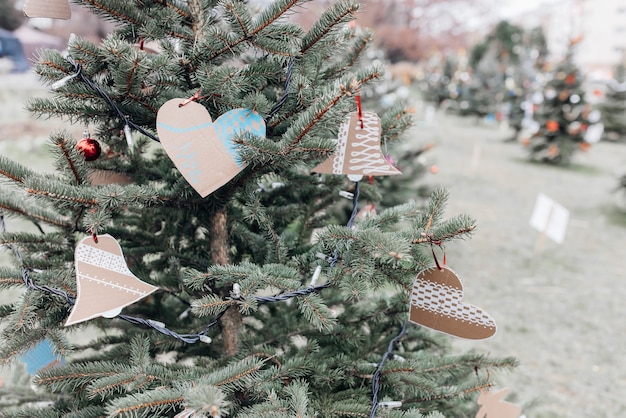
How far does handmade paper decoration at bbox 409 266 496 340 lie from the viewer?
4.19 ft

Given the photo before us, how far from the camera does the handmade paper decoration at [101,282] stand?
113 cm

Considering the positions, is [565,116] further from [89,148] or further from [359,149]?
[89,148]

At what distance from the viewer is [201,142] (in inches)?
46.0

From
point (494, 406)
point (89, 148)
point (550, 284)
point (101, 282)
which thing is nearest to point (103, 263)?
point (101, 282)

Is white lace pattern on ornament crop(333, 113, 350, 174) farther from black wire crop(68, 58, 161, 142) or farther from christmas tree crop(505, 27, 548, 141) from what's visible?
christmas tree crop(505, 27, 548, 141)

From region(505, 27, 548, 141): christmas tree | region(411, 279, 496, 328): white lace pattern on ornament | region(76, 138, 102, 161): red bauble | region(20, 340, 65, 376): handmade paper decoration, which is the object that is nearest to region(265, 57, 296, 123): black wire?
region(76, 138, 102, 161): red bauble

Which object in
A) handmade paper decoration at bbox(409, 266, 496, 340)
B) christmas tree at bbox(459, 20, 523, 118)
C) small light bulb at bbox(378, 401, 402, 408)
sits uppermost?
handmade paper decoration at bbox(409, 266, 496, 340)

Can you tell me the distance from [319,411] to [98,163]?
38.4 inches

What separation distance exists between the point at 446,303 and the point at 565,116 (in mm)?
12238

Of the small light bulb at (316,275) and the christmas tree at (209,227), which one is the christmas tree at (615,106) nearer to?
the christmas tree at (209,227)

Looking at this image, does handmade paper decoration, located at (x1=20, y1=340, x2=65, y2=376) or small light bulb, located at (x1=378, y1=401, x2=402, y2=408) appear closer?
small light bulb, located at (x1=378, y1=401, x2=402, y2=408)

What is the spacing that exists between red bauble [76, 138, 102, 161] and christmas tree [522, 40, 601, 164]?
12329mm

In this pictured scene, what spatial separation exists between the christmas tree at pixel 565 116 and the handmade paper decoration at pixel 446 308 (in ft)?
39.2

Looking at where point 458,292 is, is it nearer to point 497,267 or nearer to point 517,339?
point 517,339
